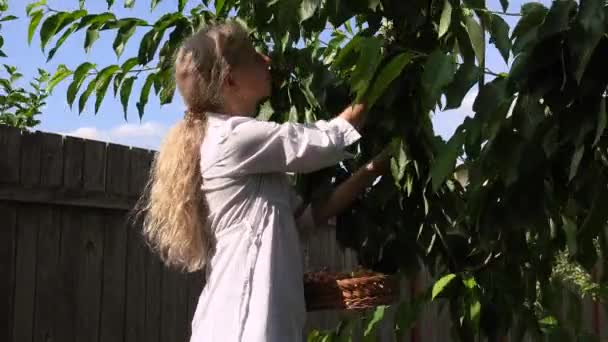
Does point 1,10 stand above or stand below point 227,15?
above

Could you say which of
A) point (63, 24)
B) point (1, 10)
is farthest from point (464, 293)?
point (1, 10)

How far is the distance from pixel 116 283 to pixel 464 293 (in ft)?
6.94

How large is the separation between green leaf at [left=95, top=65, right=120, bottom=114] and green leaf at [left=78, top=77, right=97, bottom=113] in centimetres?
2

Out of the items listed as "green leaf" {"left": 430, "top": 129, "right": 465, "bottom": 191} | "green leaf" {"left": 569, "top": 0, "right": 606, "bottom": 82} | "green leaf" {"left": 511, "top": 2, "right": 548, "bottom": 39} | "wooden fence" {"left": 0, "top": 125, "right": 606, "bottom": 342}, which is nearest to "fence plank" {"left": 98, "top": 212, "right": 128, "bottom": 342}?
"wooden fence" {"left": 0, "top": 125, "right": 606, "bottom": 342}

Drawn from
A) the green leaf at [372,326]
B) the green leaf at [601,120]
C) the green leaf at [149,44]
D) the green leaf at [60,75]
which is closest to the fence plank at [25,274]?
the green leaf at [60,75]

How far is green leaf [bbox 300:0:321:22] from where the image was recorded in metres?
1.70

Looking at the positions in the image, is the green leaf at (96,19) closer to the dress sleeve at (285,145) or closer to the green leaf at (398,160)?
the dress sleeve at (285,145)

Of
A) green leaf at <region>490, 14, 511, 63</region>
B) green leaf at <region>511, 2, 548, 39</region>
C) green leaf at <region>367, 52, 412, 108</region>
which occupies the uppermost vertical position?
green leaf at <region>490, 14, 511, 63</region>

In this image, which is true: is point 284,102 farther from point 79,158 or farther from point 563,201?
point 79,158

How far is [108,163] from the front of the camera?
3.71 metres

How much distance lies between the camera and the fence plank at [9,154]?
11.0 feet

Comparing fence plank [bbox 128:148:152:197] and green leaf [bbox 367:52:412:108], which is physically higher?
fence plank [bbox 128:148:152:197]

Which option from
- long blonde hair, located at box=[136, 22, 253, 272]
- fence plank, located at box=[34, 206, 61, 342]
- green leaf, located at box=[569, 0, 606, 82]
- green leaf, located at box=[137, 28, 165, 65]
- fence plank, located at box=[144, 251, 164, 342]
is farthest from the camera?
fence plank, located at box=[144, 251, 164, 342]

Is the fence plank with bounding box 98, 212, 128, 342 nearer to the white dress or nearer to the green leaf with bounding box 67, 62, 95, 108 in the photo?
the green leaf with bounding box 67, 62, 95, 108
